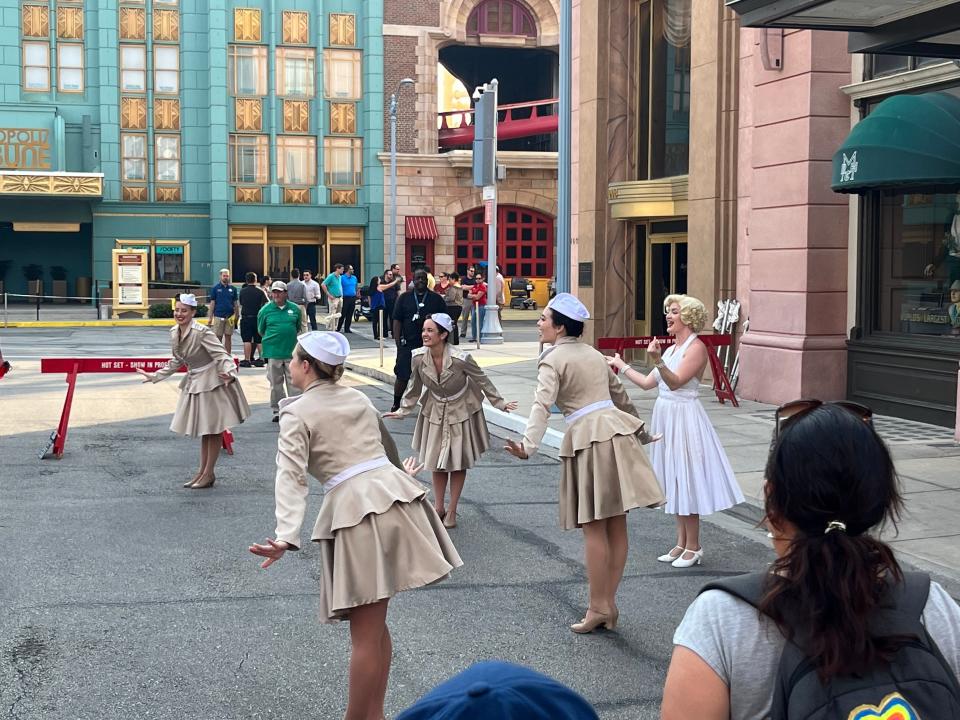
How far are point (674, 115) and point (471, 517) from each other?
13094 millimetres

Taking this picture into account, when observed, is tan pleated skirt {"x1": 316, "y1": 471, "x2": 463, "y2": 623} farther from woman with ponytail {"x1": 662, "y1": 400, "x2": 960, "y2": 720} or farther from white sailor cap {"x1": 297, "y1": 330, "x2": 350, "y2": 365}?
woman with ponytail {"x1": 662, "y1": 400, "x2": 960, "y2": 720}

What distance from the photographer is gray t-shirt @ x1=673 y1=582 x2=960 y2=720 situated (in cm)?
230

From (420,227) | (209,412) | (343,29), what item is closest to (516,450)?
(209,412)

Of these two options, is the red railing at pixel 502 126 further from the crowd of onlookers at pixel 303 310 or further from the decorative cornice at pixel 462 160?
the crowd of onlookers at pixel 303 310

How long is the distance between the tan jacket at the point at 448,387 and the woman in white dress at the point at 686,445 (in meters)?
1.40

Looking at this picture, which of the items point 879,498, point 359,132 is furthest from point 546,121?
point 879,498

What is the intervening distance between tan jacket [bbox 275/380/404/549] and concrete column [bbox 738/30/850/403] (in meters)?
11.3

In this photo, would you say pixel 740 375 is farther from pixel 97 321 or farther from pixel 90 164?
pixel 90 164

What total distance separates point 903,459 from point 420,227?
38729 millimetres

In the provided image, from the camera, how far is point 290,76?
165 ft

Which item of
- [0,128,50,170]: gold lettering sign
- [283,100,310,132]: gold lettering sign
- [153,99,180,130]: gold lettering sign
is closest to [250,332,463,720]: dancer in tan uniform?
[283,100,310,132]: gold lettering sign

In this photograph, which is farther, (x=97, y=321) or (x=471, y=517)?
(x=97, y=321)

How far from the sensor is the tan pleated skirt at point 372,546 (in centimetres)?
518

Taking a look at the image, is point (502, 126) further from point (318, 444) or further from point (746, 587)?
point (746, 587)
